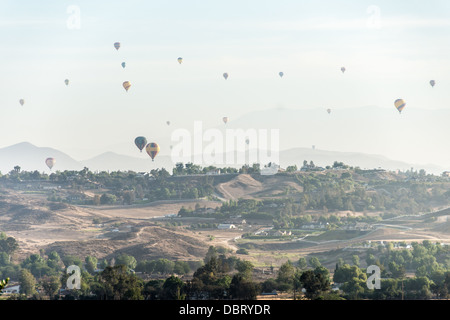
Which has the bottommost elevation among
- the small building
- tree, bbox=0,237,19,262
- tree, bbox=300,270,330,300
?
tree, bbox=300,270,330,300

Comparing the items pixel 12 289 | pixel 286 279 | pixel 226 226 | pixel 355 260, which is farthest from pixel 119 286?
pixel 226 226

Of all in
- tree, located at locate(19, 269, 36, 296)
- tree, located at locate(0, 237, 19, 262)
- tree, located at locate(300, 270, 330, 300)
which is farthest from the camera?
tree, located at locate(0, 237, 19, 262)

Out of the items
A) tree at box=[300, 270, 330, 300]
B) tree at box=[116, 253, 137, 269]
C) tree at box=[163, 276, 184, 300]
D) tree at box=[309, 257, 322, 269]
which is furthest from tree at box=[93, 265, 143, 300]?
tree at box=[309, 257, 322, 269]

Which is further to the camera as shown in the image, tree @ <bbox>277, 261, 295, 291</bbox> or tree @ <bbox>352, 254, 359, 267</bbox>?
tree @ <bbox>352, 254, 359, 267</bbox>

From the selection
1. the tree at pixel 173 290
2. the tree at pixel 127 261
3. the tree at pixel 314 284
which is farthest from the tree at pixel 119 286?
the tree at pixel 127 261

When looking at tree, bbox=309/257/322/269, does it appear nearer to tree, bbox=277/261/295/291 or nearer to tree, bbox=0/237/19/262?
tree, bbox=277/261/295/291

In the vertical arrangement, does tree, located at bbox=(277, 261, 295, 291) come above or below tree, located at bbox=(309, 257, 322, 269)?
below

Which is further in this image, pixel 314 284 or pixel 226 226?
pixel 226 226

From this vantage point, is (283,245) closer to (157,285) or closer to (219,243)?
(219,243)

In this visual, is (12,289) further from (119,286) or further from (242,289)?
(242,289)

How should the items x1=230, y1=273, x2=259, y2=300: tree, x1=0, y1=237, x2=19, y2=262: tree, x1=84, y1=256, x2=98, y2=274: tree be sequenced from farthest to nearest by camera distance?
x1=0, y1=237, x2=19, y2=262: tree, x1=84, y1=256, x2=98, y2=274: tree, x1=230, y1=273, x2=259, y2=300: tree
